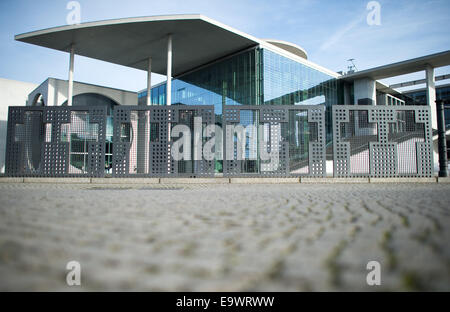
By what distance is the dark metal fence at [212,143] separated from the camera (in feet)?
39.4

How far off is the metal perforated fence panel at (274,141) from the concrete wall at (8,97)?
34429 mm

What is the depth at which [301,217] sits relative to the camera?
266 centimetres

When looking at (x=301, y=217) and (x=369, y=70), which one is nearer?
(x=301, y=217)

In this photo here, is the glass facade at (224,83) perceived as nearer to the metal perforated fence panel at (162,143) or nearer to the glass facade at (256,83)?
the glass facade at (256,83)

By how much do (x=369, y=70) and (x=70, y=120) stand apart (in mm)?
30354

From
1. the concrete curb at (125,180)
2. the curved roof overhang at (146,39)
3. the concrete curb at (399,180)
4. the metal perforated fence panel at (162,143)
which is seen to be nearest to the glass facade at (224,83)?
the curved roof overhang at (146,39)

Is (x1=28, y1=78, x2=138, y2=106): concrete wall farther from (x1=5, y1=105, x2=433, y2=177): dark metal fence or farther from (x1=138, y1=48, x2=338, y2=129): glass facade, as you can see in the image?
(x1=5, y1=105, x2=433, y2=177): dark metal fence

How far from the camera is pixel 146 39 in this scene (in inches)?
880

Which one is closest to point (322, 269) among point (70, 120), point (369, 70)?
point (70, 120)

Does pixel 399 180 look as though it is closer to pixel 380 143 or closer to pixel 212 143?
pixel 380 143

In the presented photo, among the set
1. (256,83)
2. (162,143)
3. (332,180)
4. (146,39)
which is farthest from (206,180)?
(146,39)
